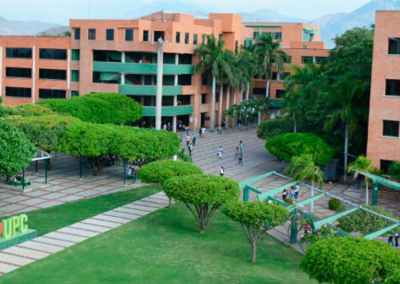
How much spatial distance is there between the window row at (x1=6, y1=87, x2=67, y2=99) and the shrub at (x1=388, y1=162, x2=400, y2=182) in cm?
5361

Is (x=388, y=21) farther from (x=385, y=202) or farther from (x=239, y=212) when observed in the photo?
(x=239, y=212)

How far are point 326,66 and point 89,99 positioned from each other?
27728 mm

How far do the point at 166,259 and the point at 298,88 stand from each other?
1488 inches

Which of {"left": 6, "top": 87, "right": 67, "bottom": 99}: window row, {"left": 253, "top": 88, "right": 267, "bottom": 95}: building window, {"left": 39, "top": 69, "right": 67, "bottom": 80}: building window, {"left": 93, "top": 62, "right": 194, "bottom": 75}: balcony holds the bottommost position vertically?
{"left": 6, "top": 87, "right": 67, "bottom": 99}: window row

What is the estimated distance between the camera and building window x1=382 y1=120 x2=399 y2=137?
5369cm

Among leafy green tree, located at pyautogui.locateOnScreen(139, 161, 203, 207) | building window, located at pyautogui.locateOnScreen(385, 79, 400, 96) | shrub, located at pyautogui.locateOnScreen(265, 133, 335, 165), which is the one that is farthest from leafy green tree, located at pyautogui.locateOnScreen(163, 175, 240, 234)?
building window, located at pyautogui.locateOnScreen(385, 79, 400, 96)

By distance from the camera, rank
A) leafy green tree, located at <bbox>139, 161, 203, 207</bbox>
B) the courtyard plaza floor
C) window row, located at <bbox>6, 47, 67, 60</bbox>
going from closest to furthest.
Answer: leafy green tree, located at <bbox>139, 161, 203, 207</bbox>
the courtyard plaza floor
window row, located at <bbox>6, 47, 67, 60</bbox>

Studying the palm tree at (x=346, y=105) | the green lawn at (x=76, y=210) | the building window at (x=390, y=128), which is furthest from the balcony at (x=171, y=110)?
the building window at (x=390, y=128)

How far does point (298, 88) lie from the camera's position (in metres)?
66.6

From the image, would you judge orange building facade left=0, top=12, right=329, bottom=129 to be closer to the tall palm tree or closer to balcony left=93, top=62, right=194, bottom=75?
balcony left=93, top=62, right=194, bottom=75

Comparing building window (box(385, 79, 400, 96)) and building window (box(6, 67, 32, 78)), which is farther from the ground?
building window (box(6, 67, 32, 78))

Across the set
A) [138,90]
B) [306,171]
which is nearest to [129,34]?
[138,90]

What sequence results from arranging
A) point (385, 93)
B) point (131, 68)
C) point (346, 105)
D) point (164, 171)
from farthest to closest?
point (131, 68)
point (346, 105)
point (385, 93)
point (164, 171)

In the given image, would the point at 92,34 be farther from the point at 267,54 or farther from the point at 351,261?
the point at 351,261
